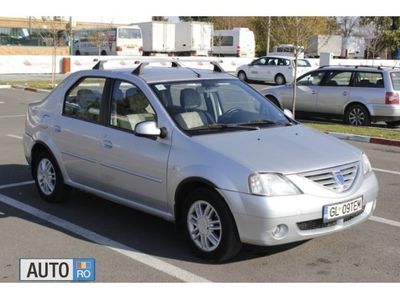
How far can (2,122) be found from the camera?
1378cm

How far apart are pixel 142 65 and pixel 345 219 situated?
2.55 metres

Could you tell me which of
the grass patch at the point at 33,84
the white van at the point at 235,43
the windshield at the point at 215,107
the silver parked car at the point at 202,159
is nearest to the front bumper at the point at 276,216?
the silver parked car at the point at 202,159

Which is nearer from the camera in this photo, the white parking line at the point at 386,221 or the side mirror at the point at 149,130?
the side mirror at the point at 149,130

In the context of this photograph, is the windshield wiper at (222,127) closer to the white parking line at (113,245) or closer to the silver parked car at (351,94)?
the white parking line at (113,245)

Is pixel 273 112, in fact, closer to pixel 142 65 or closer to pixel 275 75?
pixel 142 65

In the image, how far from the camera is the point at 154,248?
5.13 m

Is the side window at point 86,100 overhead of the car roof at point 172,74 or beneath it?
beneath

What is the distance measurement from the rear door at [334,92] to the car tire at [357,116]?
213mm

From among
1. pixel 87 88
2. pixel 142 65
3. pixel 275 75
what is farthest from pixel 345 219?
pixel 275 75

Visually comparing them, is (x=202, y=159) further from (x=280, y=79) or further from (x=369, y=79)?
(x=280, y=79)

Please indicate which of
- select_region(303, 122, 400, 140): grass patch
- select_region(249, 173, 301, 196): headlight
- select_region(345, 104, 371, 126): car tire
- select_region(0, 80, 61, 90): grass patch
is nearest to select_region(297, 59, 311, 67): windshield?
select_region(0, 80, 61, 90): grass patch

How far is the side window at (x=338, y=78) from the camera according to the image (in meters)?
14.2

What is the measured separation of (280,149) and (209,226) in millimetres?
888

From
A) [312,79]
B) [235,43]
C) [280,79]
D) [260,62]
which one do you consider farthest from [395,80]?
[235,43]
